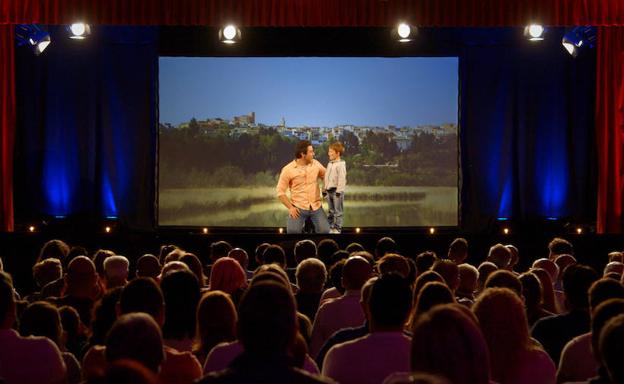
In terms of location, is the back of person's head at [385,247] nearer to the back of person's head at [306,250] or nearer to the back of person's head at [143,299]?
the back of person's head at [306,250]

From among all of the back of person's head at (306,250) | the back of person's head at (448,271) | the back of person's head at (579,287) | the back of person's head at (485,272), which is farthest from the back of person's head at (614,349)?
the back of person's head at (306,250)

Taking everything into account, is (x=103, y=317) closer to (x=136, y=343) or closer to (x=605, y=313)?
(x=136, y=343)

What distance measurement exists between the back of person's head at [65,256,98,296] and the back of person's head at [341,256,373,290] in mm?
1617

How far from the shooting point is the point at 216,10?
11.6 meters

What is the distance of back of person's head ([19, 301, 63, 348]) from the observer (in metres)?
4.30

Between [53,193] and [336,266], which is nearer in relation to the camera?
[336,266]

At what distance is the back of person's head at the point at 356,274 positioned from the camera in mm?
5738

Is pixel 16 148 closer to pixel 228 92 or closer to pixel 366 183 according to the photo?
pixel 228 92

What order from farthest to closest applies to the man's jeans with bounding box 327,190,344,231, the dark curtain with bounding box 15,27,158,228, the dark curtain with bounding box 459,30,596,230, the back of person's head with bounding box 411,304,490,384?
the dark curtain with bounding box 459,30,596,230, the dark curtain with bounding box 15,27,158,228, the man's jeans with bounding box 327,190,344,231, the back of person's head with bounding box 411,304,490,384

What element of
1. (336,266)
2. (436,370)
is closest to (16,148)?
(336,266)

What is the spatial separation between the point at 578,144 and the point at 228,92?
591cm

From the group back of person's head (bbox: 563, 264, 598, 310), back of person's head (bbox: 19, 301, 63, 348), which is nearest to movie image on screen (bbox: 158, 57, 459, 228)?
back of person's head (bbox: 563, 264, 598, 310)

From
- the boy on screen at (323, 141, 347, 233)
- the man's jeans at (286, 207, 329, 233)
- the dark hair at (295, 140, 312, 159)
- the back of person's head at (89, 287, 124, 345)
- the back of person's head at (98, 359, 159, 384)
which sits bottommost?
the back of person's head at (89, 287, 124, 345)

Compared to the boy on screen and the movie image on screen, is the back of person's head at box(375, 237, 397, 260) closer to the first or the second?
the boy on screen
